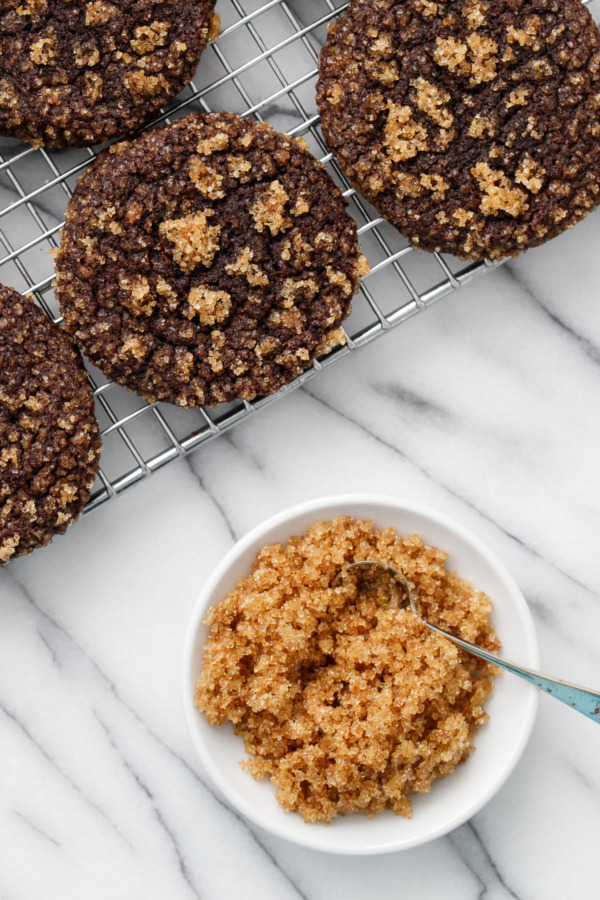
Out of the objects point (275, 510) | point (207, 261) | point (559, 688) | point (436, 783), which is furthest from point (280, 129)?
point (436, 783)

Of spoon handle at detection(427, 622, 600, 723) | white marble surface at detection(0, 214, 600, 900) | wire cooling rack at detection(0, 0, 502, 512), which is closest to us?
spoon handle at detection(427, 622, 600, 723)

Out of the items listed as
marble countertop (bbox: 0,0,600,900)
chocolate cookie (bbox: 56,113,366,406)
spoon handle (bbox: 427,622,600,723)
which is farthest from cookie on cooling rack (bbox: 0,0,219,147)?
spoon handle (bbox: 427,622,600,723)

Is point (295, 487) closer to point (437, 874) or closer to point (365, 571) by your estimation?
point (365, 571)

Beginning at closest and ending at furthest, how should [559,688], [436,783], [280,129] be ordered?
[559,688], [436,783], [280,129]

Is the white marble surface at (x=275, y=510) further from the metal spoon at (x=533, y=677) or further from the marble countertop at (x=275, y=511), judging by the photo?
the metal spoon at (x=533, y=677)

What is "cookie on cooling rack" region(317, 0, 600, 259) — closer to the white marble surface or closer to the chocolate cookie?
the chocolate cookie

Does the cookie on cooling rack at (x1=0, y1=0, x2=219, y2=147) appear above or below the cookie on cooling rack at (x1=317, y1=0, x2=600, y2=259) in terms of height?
above

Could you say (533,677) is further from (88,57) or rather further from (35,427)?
(88,57)
